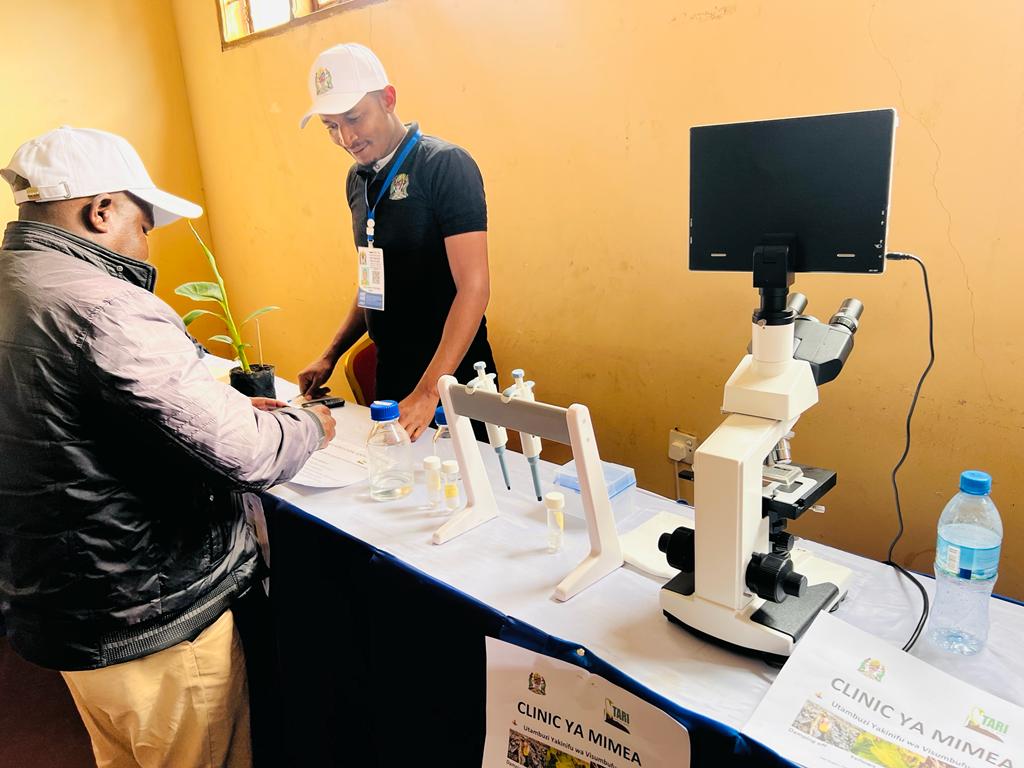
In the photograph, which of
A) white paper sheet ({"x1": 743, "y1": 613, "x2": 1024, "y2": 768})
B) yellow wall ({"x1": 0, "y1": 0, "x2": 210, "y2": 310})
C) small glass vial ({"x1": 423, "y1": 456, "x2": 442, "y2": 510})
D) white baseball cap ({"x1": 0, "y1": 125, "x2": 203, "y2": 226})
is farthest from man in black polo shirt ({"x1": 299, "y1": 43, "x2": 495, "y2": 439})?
yellow wall ({"x1": 0, "y1": 0, "x2": 210, "y2": 310})

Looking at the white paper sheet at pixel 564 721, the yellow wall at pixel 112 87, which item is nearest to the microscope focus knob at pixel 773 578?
the white paper sheet at pixel 564 721

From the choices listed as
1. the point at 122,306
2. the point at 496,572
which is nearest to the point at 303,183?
the point at 122,306

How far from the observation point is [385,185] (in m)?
1.92

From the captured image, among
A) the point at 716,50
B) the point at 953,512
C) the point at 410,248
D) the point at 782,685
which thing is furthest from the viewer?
the point at 410,248

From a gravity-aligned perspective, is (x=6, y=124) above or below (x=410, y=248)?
above

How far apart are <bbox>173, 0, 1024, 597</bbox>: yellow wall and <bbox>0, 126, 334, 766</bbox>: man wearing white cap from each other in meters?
1.18

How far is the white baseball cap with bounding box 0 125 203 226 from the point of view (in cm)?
108

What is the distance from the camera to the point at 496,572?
1152mm

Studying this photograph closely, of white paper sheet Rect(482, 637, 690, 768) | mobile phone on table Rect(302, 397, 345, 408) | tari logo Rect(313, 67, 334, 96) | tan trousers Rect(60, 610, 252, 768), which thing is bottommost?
tan trousers Rect(60, 610, 252, 768)

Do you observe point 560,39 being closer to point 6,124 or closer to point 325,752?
point 325,752

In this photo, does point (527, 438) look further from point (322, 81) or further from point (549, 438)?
point (322, 81)

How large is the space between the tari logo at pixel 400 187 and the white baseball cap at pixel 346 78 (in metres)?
0.22

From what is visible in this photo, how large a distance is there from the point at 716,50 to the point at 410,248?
3.18 feet

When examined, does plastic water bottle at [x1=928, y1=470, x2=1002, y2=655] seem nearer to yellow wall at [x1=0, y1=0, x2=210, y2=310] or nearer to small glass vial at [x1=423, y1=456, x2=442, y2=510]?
small glass vial at [x1=423, y1=456, x2=442, y2=510]
